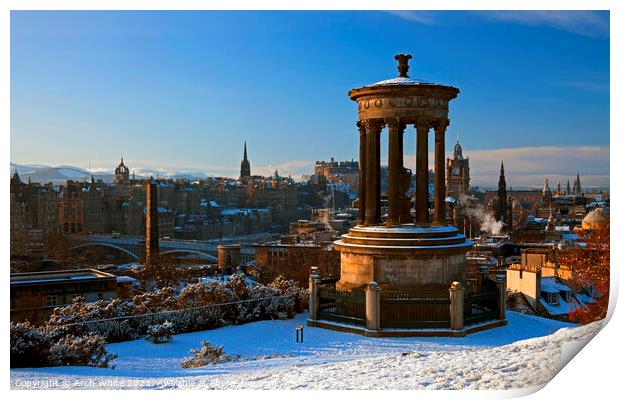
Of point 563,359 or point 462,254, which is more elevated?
point 462,254

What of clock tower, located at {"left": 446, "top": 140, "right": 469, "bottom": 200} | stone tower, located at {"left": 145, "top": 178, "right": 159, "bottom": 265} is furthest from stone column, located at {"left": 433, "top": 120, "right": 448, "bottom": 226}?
clock tower, located at {"left": 446, "top": 140, "right": 469, "bottom": 200}

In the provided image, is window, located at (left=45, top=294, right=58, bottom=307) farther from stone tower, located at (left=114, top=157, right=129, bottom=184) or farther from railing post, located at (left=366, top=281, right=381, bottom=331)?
stone tower, located at (left=114, top=157, right=129, bottom=184)

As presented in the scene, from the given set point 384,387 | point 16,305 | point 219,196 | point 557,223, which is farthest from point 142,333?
point 219,196

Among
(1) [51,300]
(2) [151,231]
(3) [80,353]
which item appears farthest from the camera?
(2) [151,231]

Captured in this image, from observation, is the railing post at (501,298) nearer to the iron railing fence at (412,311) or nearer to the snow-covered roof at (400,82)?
the iron railing fence at (412,311)

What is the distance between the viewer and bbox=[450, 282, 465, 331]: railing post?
42.9ft

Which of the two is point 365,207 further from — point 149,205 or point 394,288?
point 149,205

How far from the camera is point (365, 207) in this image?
15633 mm

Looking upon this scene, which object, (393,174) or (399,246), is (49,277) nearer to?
(393,174)

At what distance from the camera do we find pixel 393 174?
48.2 feet

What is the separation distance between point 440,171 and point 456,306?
346cm

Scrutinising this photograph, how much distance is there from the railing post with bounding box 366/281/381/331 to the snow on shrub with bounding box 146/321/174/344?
384 cm

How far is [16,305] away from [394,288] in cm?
2089

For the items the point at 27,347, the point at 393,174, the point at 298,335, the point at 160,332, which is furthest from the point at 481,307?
the point at 27,347
